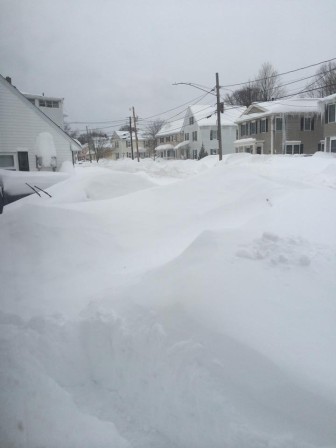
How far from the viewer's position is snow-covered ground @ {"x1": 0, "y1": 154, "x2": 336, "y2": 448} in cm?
220

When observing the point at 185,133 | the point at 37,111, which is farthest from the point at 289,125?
the point at 37,111

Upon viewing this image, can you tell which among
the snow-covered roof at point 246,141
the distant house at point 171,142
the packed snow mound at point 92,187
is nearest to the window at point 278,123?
the snow-covered roof at point 246,141

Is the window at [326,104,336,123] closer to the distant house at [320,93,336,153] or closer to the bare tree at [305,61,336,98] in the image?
the distant house at [320,93,336,153]

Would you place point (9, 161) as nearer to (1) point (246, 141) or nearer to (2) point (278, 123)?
(2) point (278, 123)

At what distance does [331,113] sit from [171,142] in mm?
21527

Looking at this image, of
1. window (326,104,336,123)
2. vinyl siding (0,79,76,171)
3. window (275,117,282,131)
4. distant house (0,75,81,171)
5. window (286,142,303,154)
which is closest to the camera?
vinyl siding (0,79,76,171)

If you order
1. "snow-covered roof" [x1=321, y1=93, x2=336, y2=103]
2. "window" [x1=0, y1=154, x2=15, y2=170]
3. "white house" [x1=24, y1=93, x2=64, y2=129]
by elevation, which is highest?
"snow-covered roof" [x1=321, y1=93, x2=336, y2=103]

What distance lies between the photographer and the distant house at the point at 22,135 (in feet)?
19.0

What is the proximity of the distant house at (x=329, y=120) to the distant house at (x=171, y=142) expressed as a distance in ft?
61.7

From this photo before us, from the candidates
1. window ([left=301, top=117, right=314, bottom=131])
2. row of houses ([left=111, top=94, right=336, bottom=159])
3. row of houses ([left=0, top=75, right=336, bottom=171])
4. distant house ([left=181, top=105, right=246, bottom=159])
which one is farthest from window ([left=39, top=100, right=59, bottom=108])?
distant house ([left=181, top=105, right=246, bottom=159])

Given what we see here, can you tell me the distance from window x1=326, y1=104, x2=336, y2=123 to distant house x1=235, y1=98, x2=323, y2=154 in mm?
2876

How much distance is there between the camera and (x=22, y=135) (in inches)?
251

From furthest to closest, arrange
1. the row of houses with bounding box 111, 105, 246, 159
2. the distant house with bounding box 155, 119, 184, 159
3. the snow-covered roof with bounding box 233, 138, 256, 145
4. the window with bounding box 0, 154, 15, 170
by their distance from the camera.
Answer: the distant house with bounding box 155, 119, 184, 159
the row of houses with bounding box 111, 105, 246, 159
the snow-covered roof with bounding box 233, 138, 256, 145
the window with bounding box 0, 154, 15, 170

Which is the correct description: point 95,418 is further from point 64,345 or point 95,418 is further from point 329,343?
point 329,343
